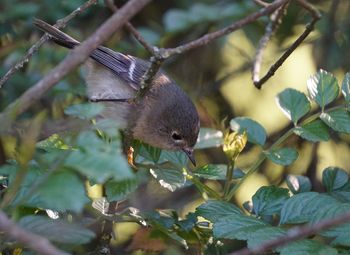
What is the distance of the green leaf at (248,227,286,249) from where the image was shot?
5.50ft

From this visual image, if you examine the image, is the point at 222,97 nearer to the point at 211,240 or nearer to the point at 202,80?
the point at 202,80

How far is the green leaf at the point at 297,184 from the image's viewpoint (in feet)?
7.54

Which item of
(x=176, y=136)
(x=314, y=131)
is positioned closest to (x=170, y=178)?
(x=314, y=131)

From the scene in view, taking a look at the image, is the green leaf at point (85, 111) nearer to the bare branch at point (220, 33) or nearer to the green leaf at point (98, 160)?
the green leaf at point (98, 160)

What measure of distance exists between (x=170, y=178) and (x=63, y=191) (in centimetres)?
90

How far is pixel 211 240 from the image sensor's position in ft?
7.03

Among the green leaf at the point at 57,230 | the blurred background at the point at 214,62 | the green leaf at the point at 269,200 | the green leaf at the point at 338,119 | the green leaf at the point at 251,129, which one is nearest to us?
the green leaf at the point at 57,230

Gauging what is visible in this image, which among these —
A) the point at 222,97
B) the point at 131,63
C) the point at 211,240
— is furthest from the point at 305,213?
the point at 222,97

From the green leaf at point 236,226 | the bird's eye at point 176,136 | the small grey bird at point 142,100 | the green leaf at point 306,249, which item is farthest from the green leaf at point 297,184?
the bird's eye at point 176,136

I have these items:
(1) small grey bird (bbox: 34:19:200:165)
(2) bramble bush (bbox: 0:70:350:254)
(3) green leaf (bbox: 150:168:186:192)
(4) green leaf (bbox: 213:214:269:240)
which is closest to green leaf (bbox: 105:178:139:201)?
(2) bramble bush (bbox: 0:70:350:254)

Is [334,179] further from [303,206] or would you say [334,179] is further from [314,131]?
[303,206]

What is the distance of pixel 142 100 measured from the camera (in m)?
3.34

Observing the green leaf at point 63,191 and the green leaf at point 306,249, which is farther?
the green leaf at point 306,249

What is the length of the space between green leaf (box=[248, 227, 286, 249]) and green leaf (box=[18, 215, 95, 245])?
1.34 ft
